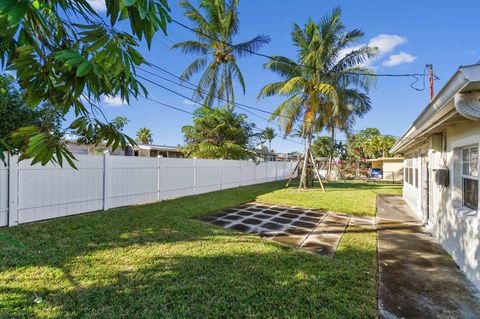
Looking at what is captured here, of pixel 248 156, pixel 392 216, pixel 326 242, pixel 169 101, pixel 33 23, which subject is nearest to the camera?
pixel 33 23

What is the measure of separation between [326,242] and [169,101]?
1027cm

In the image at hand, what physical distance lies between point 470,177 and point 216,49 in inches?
541

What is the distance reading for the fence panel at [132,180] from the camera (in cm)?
729

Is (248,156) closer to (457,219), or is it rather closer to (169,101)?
(169,101)

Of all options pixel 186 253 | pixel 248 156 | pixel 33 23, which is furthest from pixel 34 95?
pixel 248 156

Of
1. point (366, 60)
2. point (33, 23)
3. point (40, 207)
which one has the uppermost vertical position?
point (366, 60)

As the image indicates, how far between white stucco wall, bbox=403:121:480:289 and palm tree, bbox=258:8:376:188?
298 inches

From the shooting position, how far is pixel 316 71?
43.3ft

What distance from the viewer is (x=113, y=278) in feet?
10.6

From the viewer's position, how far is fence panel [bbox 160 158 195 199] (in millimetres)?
9234

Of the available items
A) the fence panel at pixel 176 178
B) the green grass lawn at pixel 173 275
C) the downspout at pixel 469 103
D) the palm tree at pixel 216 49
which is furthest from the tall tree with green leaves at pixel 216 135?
the downspout at pixel 469 103

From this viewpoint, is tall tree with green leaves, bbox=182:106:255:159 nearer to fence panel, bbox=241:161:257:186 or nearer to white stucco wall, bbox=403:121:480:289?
fence panel, bbox=241:161:257:186

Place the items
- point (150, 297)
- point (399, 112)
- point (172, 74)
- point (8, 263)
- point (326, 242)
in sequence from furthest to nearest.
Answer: point (399, 112) → point (172, 74) → point (326, 242) → point (8, 263) → point (150, 297)

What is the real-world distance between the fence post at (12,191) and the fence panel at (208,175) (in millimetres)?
6408
